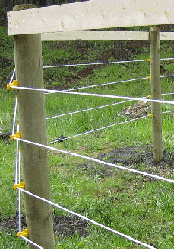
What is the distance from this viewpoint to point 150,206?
154 inches

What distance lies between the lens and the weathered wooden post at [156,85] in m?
4.89

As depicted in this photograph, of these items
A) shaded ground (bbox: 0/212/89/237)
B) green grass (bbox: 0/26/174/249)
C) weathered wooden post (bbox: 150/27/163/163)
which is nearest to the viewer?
green grass (bbox: 0/26/174/249)

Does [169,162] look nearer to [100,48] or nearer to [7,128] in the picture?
[7,128]

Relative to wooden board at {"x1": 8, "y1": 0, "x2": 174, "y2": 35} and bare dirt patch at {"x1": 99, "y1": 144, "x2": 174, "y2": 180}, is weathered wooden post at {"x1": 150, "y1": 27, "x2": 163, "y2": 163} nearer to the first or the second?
bare dirt patch at {"x1": 99, "y1": 144, "x2": 174, "y2": 180}

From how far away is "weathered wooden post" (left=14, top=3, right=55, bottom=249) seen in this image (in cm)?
218

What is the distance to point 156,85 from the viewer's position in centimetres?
497

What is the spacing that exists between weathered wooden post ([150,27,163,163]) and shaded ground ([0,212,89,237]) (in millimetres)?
1817

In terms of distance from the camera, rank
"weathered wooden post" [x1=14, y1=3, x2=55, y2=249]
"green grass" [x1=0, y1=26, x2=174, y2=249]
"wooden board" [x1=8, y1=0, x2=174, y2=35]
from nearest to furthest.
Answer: "wooden board" [x1=8, y1=0, x2=174, y2=35] → "weathered wooden post" [x1=14, y1=3, x2=55, y2=249] → "green grass" [x1=0, y1=26, x2=174, y2=249]

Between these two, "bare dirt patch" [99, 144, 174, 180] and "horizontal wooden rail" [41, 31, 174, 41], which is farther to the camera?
"bare dirt patch" [99, 144, 174, 180]

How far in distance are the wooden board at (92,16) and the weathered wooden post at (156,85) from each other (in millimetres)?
2984

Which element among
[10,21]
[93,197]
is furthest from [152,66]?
[10,21]

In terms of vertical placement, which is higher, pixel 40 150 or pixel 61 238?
pixel 40 150

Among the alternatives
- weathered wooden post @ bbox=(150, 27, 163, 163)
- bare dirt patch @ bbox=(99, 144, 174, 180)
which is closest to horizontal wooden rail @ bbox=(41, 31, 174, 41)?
weathered wooden post @ bbox=(150, 27, 163, 163)

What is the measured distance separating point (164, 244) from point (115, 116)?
477 cm
